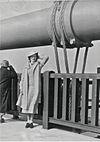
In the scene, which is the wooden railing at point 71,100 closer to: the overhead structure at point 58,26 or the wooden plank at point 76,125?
the wooden plank at point 76,125

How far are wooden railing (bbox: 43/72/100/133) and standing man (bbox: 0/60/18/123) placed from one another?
2.81 feet

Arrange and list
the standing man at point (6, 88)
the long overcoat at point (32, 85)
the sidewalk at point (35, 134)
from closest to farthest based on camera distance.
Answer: the sidewalk at point (35, 134) < the long overcoat at point (32, 85) < the standing man at point (6, 88)

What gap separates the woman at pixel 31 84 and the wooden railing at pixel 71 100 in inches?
5.6

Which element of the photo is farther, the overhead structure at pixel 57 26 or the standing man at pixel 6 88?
the standing man at pixel 6 88

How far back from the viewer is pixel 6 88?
5.09 m

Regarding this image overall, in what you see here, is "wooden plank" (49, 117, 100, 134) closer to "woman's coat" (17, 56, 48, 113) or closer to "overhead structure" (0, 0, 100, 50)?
"woman's coat" (17, 56, 48, 113)

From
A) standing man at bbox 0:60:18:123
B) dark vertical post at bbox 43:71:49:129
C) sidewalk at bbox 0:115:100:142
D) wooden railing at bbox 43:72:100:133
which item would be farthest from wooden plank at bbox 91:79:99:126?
standing man at bbox 0:60:18:123

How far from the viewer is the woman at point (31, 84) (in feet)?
14.4

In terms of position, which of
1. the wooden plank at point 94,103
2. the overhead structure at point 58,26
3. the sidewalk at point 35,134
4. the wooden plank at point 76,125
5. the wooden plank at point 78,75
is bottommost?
the sidewalk at point 35,134

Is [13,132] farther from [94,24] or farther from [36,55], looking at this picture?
[94,24]

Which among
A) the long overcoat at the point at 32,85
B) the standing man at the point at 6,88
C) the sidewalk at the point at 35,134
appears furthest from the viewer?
the standing man at the point at 6,88

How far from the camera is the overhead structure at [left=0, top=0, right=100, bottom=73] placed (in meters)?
3.74

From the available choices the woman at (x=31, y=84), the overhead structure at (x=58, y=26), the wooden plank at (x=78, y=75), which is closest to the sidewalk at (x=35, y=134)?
the woman at (x=31, y=84)

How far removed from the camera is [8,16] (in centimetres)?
498
